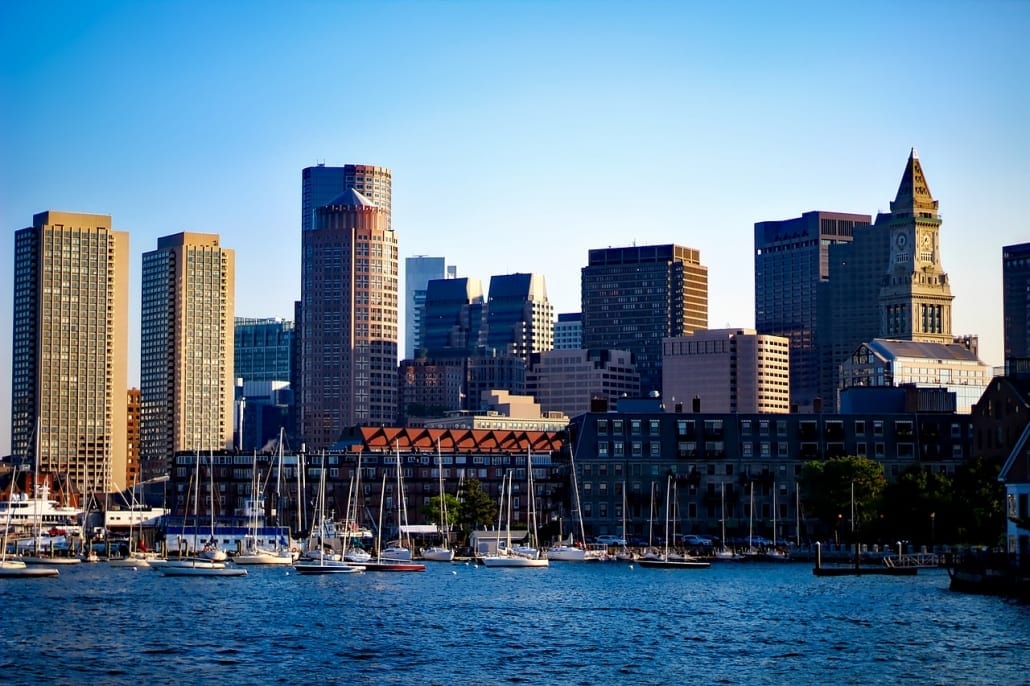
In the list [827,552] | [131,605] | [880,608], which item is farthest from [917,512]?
[131,605]

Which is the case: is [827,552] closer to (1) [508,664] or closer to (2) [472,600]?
(2) [472,600]

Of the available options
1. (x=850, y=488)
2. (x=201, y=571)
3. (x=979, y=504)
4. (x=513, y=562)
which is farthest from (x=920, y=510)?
(x=201, y=571)

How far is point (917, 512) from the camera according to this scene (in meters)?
175

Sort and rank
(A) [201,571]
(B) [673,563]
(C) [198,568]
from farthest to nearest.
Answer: (B) [673,563], (C) [198,568], (A) [201,571]

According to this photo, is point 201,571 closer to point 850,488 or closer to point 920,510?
point 850,488

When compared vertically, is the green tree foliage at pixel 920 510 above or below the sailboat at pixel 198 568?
above

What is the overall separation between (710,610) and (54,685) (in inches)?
2187

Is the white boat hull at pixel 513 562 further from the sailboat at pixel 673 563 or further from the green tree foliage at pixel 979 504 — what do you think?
the green tree foliage at pixel 979 504

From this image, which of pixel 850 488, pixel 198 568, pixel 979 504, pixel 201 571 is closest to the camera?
pixel 979 504

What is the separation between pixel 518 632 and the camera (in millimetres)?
111812

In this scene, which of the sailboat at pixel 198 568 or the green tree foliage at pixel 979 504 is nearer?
the green tree foliage at pixel 979 504

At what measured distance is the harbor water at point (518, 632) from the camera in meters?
90.1

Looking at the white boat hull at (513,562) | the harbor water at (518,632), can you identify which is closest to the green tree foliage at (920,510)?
the harbor water at (518,632)

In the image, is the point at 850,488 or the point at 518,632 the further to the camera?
the point at 850,488
